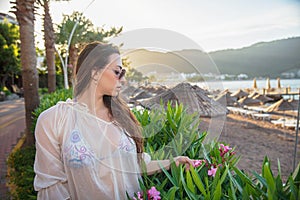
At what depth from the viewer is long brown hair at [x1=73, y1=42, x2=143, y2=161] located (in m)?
1.37

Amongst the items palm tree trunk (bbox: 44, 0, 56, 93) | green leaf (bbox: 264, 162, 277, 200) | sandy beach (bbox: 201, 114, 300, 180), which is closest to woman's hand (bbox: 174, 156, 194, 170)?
green leaf (bbox: 264, 162, 277, 200)

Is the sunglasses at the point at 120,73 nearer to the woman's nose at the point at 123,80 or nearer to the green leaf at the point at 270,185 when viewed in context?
the woman's nose at the point at 123,80

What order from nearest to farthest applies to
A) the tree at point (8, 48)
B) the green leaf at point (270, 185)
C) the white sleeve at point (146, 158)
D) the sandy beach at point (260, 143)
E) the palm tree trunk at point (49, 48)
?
1. the green leaf at point (270, 185)
2. the white sleeve at point (146, 158)
3. the sandy beach at point (260, 143)
4. the palm tree trunk at point (49, 48)
5. the tree at point (8, 48)

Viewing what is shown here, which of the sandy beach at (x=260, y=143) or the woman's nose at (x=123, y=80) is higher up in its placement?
the woman's nose at (x=123, y=80)

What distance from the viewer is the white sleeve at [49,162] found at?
143 cm

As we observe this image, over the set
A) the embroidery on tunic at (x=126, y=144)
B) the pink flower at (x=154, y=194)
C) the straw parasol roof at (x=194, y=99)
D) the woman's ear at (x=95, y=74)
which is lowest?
the pink flower at (x=154, y=194)

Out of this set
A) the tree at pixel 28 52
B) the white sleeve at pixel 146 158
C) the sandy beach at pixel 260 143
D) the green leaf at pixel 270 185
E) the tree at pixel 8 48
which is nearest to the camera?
the green leaf at pixel 270 185

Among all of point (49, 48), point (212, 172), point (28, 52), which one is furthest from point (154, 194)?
point (49, 48)

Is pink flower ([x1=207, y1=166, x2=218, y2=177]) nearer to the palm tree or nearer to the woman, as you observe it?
the woman

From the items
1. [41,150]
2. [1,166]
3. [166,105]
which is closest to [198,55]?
[166,105]

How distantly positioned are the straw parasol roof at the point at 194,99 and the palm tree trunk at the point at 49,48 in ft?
29.1

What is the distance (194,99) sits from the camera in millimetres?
1390

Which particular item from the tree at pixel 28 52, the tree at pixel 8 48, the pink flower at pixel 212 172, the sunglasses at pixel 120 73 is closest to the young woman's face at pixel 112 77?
the sunglasses at pixel 120 73

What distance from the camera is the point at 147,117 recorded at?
2107mm
